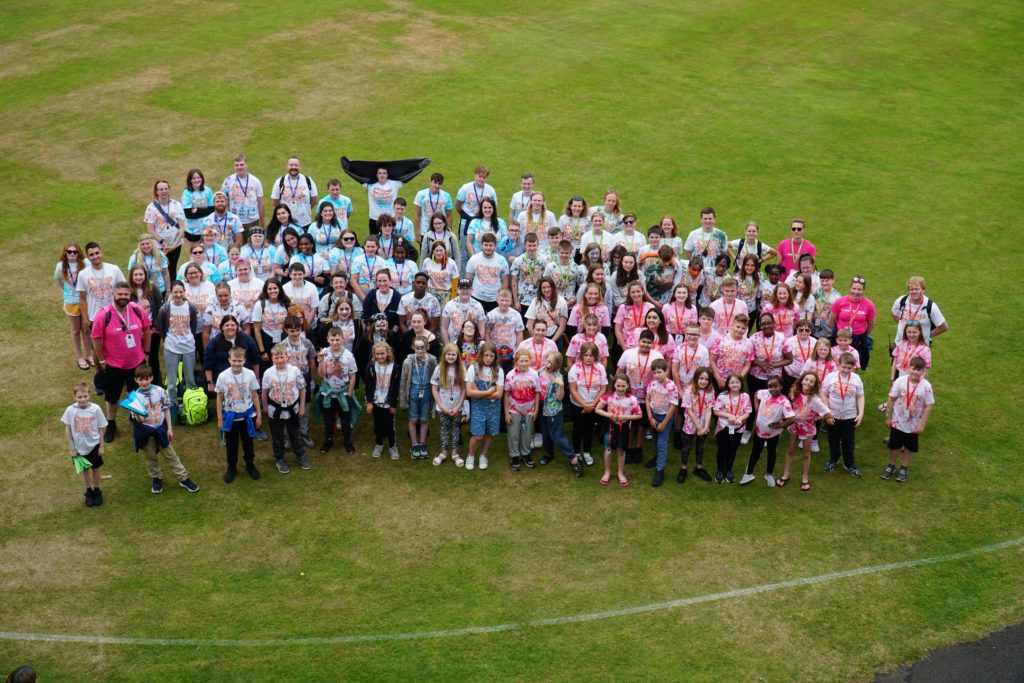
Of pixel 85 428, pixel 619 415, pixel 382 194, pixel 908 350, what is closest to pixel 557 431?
pixel 619 415

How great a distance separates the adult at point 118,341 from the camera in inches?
535

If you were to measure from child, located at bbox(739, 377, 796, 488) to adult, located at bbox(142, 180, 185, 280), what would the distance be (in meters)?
8.87

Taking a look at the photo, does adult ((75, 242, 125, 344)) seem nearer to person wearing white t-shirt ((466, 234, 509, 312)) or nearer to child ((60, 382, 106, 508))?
child ((60, 382, 106, 508))

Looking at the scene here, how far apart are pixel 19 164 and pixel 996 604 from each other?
63.4ft

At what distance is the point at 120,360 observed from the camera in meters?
13.8

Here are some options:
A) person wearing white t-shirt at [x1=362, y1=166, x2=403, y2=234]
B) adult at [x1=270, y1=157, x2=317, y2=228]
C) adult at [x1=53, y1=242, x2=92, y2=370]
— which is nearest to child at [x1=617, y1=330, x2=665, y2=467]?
person wearing white t-shirt at [x1=362, y1=166, x2=403, y2=234]

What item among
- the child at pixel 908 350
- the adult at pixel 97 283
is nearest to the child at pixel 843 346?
the child at pixel 908 350

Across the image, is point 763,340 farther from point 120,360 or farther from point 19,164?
point 19,164

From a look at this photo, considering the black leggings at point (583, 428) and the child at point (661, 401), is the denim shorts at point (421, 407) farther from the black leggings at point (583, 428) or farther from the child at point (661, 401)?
the child at point (661, 401)

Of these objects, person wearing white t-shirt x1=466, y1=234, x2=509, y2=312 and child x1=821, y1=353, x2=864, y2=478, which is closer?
child x1=821, y1=353, x2=864, y2=478

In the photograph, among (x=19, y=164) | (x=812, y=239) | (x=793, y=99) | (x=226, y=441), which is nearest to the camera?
(x=226, y=441)

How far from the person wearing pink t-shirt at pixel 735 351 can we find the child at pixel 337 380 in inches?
179

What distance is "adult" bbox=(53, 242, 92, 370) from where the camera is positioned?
1469cm

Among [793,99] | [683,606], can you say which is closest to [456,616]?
[683,606]
